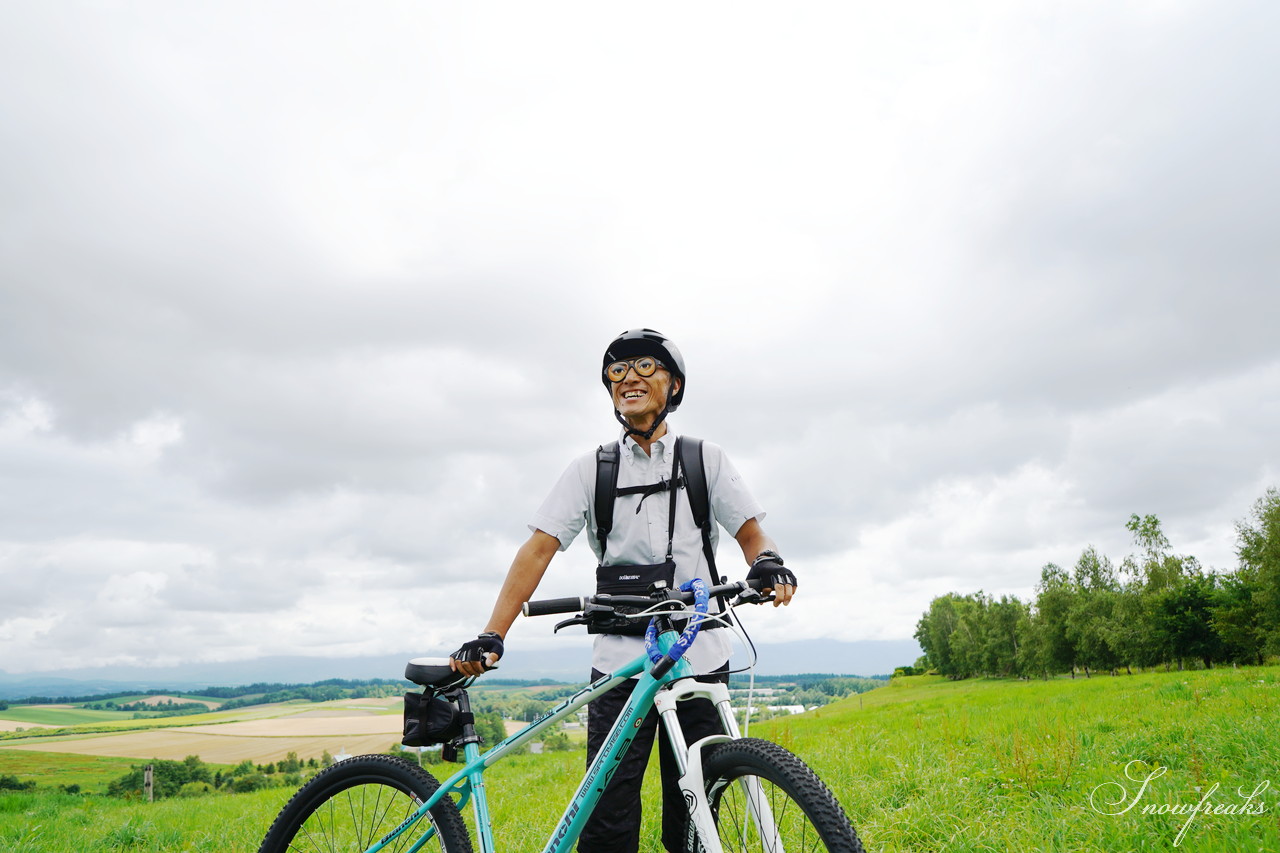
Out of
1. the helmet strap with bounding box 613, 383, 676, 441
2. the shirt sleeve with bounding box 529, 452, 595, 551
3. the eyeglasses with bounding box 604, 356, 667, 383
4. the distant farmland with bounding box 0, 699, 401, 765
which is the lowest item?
the distant farmland with bounding box 0, 699, 401, 765

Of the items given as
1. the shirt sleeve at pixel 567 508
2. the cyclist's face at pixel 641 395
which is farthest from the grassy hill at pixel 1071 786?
the cyclist's face at pixel 641 395

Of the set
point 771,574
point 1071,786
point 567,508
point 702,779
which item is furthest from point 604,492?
point 1071,786

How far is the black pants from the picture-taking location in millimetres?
3230

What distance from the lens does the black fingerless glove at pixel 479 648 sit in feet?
10.4

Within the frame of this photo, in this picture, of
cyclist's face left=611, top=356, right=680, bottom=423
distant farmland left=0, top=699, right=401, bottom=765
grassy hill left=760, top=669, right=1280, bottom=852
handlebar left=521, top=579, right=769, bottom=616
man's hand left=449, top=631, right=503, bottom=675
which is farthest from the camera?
distant farmland left=0, top=699, right=401, bottom=765

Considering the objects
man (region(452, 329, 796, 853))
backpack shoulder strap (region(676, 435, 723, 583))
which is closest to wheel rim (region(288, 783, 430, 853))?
man (region(452, 329, 796, 853))

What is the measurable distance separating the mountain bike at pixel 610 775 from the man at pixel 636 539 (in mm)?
245

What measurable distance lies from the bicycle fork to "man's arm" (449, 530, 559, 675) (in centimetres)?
103

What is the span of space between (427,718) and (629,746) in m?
1.05

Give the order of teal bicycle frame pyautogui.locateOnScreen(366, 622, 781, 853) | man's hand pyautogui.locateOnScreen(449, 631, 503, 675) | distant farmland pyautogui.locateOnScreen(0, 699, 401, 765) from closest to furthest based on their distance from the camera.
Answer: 1. teal bicycle frame pyautogui.locateOnScreen(366, 622, 781, 853)
2. man's hand pyautogui.locateOnScreen(449, 631, 503, 675)
3. distant farmland pyautogui.locateOnScreen(0, 699, 401, 765)

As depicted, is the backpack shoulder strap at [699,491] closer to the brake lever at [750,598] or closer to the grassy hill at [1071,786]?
the brake lever at [750,598]

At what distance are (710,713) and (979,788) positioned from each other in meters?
3.40

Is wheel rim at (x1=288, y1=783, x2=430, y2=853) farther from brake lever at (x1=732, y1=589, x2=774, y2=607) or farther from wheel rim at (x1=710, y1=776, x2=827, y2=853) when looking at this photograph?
brake lever at (x1=732, y1=589, x2=774, y2=607)

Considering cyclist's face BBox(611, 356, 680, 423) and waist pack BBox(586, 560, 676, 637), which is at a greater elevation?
cyclist's face BBox(611, 356, 680, 423)
